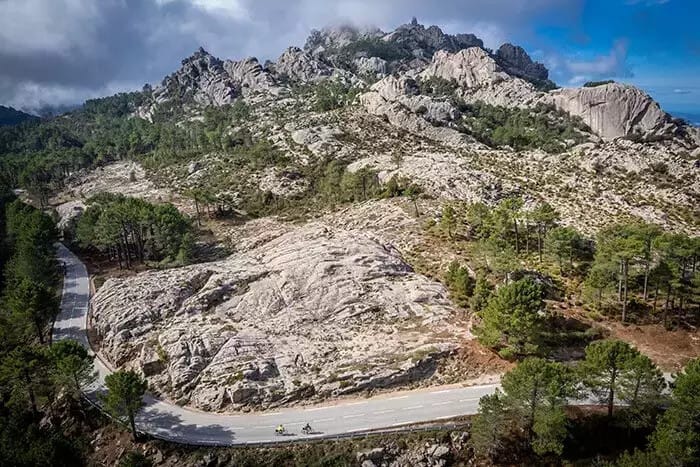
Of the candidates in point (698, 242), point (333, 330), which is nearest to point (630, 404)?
point (698, 242)

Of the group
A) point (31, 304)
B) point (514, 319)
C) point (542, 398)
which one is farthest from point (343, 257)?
point (31, 304)

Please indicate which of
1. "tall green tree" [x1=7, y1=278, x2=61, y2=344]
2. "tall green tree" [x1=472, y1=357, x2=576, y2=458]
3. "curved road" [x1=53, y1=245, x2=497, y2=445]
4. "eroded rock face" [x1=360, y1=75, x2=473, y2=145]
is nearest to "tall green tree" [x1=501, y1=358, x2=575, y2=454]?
"tall green tree" [x1=472, y1=357, x2=576, y2=458]

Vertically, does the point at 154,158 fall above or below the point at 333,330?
above

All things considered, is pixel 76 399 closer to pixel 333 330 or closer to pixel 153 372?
pixel 153 372

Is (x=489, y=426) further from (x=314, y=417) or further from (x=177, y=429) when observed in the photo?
(x=177, y=429)

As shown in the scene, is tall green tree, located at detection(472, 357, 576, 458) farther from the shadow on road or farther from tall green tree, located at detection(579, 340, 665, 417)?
the shadow on road

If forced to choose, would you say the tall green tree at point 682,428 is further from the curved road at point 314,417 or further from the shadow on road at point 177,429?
the shadow on road at point 177,429

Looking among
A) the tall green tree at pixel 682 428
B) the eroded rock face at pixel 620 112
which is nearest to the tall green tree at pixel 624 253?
the tall green tree at pixel 682 428
